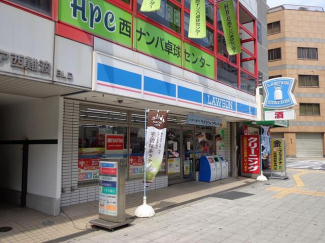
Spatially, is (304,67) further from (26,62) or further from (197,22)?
(26,62)

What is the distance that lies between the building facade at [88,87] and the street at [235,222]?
7.14 feet

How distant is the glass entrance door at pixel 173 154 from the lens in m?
11.4

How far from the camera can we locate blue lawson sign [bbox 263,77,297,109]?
504 inches

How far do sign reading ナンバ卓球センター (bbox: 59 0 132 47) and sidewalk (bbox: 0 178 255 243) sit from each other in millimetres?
4335

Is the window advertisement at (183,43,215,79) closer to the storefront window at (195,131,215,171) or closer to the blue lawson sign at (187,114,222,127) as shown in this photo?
the blue lawson sign at (187,114,222,127)

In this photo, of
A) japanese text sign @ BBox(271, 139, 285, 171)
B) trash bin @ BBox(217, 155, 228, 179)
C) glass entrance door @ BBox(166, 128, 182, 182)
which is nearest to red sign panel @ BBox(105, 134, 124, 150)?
glass entrance door @ BBox(166, 128, 182, 182)

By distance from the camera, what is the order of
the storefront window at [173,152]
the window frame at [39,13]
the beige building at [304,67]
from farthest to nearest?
the beige building at [304,67]
the storefront window at [173,152]
the window frame at [39,13]

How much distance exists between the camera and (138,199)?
8.77 metres

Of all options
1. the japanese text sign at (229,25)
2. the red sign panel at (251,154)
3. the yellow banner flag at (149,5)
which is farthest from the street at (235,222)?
the japanese text sign at (229,25)

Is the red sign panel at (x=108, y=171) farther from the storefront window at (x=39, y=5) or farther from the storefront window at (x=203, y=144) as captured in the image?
the storefront window at (x=203, y=144)

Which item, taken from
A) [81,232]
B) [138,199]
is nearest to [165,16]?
[138,199]

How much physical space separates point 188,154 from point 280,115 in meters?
4.64

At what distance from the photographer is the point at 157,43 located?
8547 millimetres

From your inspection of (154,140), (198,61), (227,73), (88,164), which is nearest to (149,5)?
(154,140)
